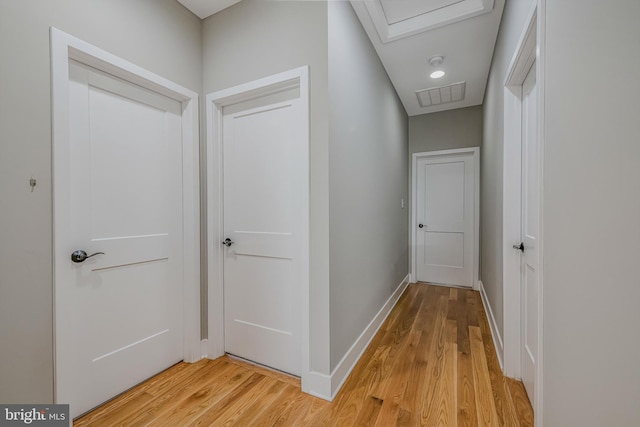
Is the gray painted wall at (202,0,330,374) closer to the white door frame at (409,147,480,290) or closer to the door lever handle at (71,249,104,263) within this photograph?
the door lever handle at (71,249,104,263)

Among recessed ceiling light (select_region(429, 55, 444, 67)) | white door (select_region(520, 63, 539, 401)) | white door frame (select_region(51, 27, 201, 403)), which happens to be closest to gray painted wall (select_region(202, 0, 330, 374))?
white door frame (select_region(51, 27, 201, 403))

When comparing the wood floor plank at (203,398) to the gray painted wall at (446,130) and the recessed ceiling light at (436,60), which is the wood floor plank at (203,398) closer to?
the recessed ceiling light at (436,60)

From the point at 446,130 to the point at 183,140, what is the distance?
3.60 m

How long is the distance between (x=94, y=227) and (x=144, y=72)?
101 centimetres

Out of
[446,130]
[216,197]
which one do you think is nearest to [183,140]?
[216,197]

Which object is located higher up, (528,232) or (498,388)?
(528,232)

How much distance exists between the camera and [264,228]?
1932 millimetres

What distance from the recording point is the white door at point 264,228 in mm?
1796

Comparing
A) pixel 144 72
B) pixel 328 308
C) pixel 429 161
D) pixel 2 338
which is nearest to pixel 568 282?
pixel 328 308

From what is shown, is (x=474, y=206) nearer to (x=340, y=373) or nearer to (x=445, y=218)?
(x=445, y=218)

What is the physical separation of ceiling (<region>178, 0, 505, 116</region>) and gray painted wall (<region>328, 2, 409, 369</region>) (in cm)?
14

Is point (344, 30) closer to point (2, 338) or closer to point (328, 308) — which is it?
point (328, 308)

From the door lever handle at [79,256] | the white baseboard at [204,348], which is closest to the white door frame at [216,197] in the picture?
the white baseboard at [204,348]

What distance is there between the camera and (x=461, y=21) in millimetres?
2080
